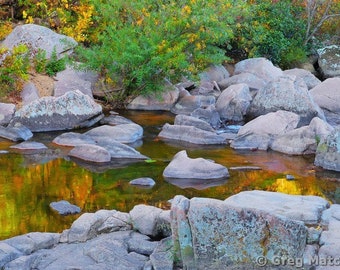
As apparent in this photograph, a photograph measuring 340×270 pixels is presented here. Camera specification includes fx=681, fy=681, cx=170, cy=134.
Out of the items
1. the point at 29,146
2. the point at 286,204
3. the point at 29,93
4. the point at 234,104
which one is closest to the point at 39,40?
the point at 29,93

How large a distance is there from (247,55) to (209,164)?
31.7 feet

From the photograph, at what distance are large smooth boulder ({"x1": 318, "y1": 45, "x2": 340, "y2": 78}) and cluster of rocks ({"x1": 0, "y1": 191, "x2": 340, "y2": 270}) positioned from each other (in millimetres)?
12888

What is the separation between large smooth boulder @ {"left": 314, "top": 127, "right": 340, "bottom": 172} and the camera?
11.1m

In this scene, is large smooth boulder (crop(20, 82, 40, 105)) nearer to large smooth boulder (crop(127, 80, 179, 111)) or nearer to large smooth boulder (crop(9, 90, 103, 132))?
large smooth boulder (crop(9, 90, 103, 132))

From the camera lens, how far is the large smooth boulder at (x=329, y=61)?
65.6 feet

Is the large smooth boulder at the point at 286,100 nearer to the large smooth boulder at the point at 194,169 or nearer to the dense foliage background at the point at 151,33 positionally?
the dense foliage background at the point at 151,33

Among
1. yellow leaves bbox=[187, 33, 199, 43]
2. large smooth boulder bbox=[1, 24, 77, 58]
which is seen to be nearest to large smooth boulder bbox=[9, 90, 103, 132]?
large smooth boulder bbox=[1, 24, 77, 58]

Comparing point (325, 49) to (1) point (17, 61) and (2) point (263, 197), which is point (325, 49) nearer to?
(1) point (17, 61)

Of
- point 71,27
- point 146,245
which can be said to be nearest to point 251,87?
point 71,27

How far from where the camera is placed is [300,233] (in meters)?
5.98

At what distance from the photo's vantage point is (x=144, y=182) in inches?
392

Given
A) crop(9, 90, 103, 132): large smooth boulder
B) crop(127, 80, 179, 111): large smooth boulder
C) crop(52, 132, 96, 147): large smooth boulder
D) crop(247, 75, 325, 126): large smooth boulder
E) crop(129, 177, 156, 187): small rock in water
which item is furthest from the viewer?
crop(127, 80, 179, 111): large smooth boulder

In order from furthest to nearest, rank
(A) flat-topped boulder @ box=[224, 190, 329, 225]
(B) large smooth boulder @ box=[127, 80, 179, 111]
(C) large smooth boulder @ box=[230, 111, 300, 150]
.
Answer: (B) large smooth boulder @ box=[127, 80, 179, 111], (C) large smooth boulder @ box=[230, 111, 300, 150], (A) flat-topped boulder @ box=[224, 190, 329, 225]

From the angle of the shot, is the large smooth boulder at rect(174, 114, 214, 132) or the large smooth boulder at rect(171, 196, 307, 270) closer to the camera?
the large smooth boulder at rect(171, 196, 307, 270)
